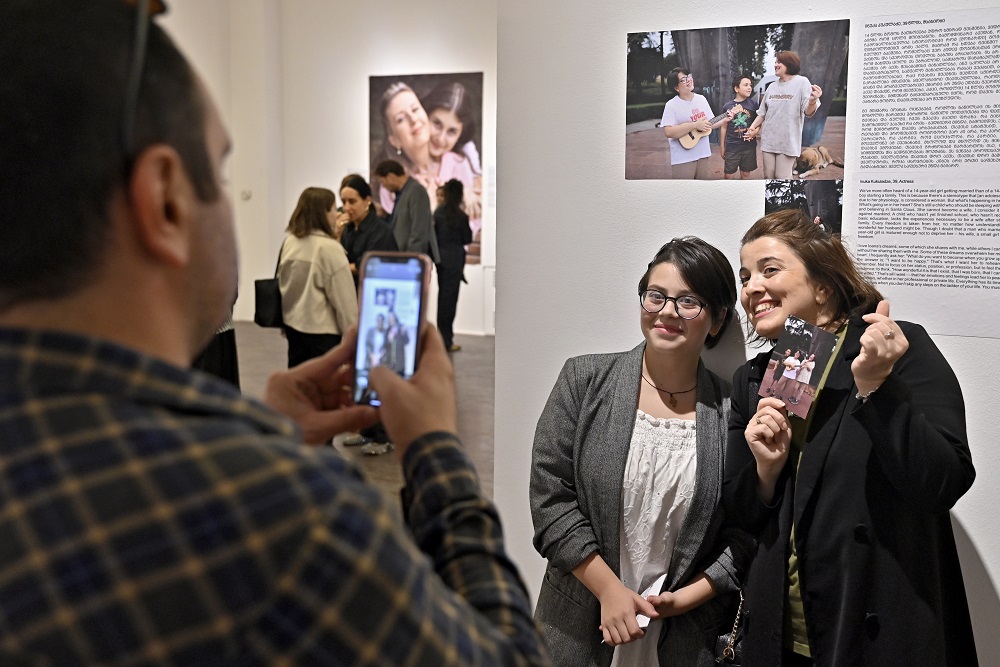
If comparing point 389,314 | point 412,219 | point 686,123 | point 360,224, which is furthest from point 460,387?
point 389,314

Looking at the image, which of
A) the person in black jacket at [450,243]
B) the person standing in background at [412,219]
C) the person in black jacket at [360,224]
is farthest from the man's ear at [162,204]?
the person in black jacket at [450,243]

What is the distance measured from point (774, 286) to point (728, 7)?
86 cm

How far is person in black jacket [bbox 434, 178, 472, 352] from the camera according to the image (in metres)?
9.21

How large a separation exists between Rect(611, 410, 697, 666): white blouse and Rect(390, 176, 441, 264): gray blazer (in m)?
3.47

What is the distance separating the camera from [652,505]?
2.26 meters

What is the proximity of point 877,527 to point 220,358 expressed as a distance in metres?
3.09

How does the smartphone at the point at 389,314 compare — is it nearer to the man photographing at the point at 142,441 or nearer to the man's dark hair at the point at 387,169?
the man photographing at the point at 142,441

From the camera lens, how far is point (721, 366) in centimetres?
260

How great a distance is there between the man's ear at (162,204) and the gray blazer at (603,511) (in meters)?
1.73

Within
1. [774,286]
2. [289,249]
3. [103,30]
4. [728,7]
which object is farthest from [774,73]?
[289,249]

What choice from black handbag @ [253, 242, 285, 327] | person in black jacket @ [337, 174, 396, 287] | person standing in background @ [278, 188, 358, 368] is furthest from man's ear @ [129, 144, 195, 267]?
person in black jacket @ [337, 174, 396, 287]

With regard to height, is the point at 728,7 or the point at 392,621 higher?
the point at 728,7

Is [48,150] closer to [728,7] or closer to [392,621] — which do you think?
[392,621]

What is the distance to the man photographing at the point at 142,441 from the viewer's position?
591 millimetres
